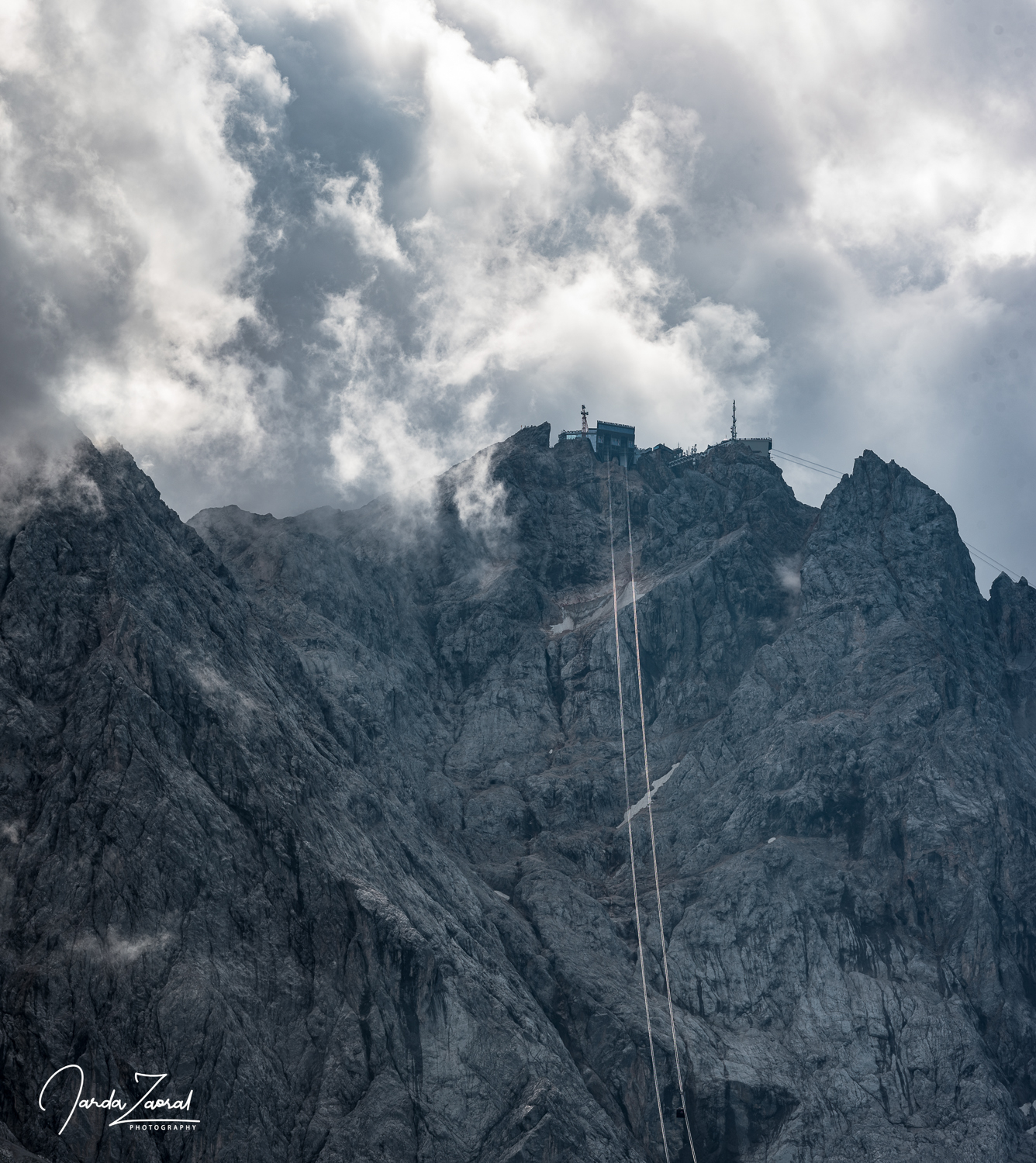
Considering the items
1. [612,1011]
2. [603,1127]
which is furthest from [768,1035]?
[603,1127]

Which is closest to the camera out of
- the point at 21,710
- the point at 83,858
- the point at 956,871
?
the point at 83,858

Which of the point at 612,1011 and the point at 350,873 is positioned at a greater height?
the point at 350,873

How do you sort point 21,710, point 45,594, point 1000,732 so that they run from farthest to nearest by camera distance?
point 1000,732, point 45,594, point 21,710

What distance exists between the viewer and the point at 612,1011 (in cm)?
15175

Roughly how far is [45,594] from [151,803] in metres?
30.1

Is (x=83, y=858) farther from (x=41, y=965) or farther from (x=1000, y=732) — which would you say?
(x=1000, y=732)

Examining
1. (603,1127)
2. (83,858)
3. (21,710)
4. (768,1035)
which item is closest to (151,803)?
(83,858)

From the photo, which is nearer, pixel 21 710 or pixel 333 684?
pixel 21 710

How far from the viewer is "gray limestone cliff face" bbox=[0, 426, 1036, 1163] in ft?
403

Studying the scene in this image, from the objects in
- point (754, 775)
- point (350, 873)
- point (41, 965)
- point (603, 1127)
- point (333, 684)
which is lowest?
point (603, 1127)

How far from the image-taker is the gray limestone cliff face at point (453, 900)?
122688 millimetres

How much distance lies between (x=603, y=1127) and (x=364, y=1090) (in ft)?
87.2

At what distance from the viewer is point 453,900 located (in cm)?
15575

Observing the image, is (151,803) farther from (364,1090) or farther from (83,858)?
(364,1090)
